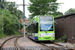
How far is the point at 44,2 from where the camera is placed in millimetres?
36188

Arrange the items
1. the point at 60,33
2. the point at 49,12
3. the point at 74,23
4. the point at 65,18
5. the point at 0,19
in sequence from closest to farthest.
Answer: the point at 74,23, the point at 65,18, the point at 60,33, the point at 0,19, the point at 49,12

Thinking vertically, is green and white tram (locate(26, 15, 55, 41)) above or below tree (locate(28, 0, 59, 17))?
below

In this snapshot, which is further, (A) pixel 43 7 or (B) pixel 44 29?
(A) pixel 43 7

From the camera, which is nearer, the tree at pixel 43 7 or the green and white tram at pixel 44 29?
the green and white tram at pixel 44 29

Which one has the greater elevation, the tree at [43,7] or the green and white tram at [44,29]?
the tree at [43,7]

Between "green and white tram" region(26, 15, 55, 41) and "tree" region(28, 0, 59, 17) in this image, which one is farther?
"tree" region(28, 0, 59, 17)

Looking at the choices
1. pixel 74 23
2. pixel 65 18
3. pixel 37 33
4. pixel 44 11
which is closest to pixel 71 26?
pixel 74 23

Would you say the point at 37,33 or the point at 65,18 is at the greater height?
the point at 65,18

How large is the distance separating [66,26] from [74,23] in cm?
215

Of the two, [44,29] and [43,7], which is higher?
[43,7]

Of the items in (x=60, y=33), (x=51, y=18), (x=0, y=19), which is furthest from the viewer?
(x=0, y=19)

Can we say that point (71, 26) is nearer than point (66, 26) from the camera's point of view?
Yes

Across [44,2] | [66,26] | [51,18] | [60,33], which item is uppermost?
[44,2]

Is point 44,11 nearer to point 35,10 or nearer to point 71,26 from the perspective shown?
point 35,10
